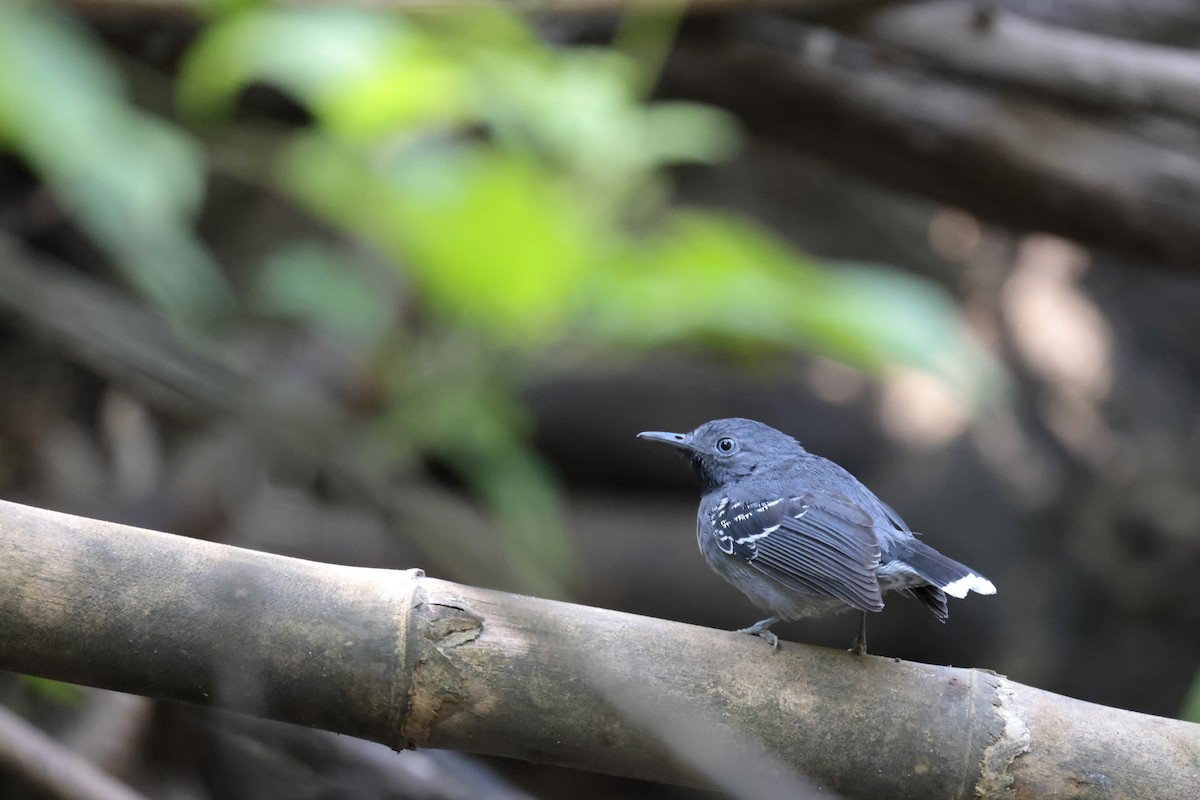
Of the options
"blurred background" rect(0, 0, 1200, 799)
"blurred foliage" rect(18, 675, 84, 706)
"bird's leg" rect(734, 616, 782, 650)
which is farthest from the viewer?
"blurred background" rect(0, 0, 1200, 799)

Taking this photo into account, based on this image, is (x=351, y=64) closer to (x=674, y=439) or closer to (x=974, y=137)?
(x=674, y=439)

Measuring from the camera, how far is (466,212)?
3.00 metres

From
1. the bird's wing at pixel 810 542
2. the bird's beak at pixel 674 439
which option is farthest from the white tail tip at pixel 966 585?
the bird's beak at pixel 674 439

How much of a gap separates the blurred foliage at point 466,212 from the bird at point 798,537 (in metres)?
0.57

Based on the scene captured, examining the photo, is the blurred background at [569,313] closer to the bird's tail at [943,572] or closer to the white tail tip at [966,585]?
the bird's tail at [943,572]

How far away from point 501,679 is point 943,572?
3.33 feet

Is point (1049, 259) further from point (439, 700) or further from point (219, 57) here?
point (439, 700)

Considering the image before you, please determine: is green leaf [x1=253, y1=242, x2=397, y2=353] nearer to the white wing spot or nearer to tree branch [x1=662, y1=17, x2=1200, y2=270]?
tree branch [x1=662, y1=17, x2=1200, y2=270]

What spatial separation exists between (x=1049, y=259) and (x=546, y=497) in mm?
4593

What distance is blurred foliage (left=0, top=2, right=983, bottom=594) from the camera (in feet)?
9.52

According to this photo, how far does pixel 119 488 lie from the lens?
4914 mm

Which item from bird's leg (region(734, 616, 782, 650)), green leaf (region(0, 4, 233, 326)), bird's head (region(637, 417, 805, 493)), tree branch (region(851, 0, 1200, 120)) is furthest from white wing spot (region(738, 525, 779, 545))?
tree branch (region(851, 0, 1200, 120))

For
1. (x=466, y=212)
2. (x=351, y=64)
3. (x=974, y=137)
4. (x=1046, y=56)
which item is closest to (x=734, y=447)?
(x=466, y=212)

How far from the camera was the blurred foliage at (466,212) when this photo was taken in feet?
9.52
